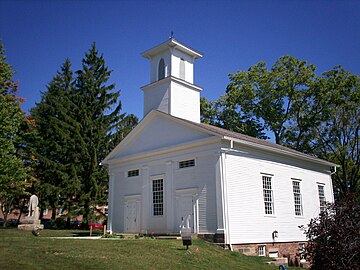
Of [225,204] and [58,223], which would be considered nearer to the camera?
[225,204]

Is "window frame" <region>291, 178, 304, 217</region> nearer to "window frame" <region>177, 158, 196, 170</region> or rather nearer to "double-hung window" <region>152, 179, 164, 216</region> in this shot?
"window frame" <region>177, 158, 196, 170</region>

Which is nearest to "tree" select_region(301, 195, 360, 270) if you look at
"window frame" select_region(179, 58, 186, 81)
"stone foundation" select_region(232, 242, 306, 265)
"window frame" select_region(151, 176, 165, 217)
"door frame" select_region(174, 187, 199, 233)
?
"stone foundation" select_region(232, 242, 306, 265)

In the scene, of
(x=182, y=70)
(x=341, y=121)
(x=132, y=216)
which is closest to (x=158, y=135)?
(x=132, y=216)

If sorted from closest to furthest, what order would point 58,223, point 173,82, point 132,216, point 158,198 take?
point 158,198
point 132,216
point 173,82
point 58,223

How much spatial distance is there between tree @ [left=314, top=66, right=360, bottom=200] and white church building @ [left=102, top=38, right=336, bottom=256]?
1162 centimetres

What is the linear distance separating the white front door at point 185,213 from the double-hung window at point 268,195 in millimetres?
4437

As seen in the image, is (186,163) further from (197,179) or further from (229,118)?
(229,118)

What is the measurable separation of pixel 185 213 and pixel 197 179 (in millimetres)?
1988

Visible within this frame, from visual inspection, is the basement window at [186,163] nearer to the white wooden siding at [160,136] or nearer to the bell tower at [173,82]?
the white wooden siding at [160,136]

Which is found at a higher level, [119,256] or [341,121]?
[341,121]

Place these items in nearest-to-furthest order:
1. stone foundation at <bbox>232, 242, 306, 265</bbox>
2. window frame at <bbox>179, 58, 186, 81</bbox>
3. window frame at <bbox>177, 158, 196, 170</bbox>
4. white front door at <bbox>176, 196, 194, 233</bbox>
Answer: stone foundation at <bbox>232, 242, 306, 265</bbox>
white front door at <bbox>176, 196, 194, 233</bbox>
window frame at <bbox>177, 158, 196, 170</bbox>
window frame at <bbox>179, 58, 186, 81</bbox>

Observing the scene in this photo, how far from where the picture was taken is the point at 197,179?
1922cm

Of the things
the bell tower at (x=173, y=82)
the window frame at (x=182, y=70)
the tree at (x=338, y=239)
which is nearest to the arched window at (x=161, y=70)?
the bell tower at (x=173, y=82)

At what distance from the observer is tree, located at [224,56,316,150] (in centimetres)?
3831
